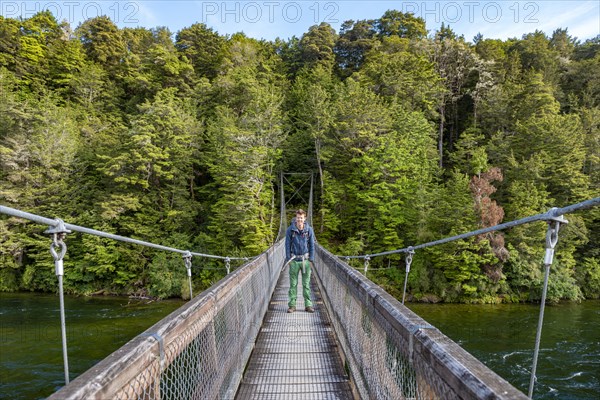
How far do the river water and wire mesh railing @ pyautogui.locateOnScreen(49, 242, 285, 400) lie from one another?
24.5 feet

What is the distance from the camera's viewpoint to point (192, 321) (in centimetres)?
115

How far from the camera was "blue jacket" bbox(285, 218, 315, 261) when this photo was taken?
348 centimetres

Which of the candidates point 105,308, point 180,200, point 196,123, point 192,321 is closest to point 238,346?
point 192,321

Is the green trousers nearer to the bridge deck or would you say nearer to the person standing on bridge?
the person standing on bridge

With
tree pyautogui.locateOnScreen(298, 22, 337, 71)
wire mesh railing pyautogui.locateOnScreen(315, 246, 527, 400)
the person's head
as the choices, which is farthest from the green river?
tree pyautogui.locateOnScreen(298, 22, 337, 71)

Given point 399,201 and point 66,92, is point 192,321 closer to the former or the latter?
point 399,201

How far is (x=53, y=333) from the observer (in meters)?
9.61

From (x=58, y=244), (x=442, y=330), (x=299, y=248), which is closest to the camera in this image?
(x=58, y=244)

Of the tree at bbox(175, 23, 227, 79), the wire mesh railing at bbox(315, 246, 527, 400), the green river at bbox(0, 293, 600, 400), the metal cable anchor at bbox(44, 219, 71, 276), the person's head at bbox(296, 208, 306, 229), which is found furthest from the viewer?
the tree at bbox(175, 23, 227, 79)

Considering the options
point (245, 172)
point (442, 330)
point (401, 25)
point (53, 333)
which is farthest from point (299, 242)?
point (401, 25)

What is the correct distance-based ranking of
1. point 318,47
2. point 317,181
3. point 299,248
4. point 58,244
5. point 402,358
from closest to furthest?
point 402,358, point 58,244, point 299,248, point 317,181, point 318,47

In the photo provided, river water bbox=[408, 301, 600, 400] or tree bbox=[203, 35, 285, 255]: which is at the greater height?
tree bbox=[203, 35, 285, 255]

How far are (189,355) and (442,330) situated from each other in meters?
10.4

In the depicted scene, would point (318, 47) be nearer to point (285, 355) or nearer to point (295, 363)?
point (285, 355)
